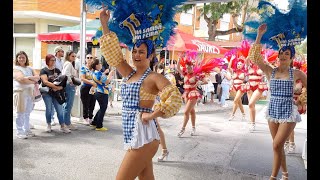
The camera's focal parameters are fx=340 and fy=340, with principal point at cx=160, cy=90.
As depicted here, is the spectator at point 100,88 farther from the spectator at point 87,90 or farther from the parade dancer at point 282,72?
the parade dancer at point 282,72

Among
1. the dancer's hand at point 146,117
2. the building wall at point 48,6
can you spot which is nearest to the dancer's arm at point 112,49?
the dancer's hand at point 146,117

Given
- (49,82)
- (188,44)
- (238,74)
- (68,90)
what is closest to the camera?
(49,82)

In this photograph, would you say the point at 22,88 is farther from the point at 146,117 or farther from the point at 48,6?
the point at 48,6

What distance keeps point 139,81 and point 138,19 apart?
649 millimetres

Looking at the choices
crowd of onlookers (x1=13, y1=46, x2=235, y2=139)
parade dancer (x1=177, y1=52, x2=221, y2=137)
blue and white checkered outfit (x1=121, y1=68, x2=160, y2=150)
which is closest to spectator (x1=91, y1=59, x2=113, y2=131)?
crowd of onlookers (x1=13, y1=46, x2=235, y2=139)

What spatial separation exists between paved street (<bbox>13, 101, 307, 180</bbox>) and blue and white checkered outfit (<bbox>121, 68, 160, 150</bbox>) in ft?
5.83

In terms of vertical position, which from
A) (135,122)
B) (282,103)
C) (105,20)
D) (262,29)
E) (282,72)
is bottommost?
(135,122)

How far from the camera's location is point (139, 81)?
9.77ft

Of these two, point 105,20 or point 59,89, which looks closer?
point 105,20

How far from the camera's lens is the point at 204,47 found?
12930 millimetres

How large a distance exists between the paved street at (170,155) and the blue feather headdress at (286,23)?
193 centimetres

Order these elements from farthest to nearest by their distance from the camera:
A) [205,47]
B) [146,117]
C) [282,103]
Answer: [205,47] → [282,103] → [146,117]

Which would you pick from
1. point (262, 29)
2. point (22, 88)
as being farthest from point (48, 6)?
point (262, 29)

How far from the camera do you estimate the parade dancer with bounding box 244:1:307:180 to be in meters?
4.11
